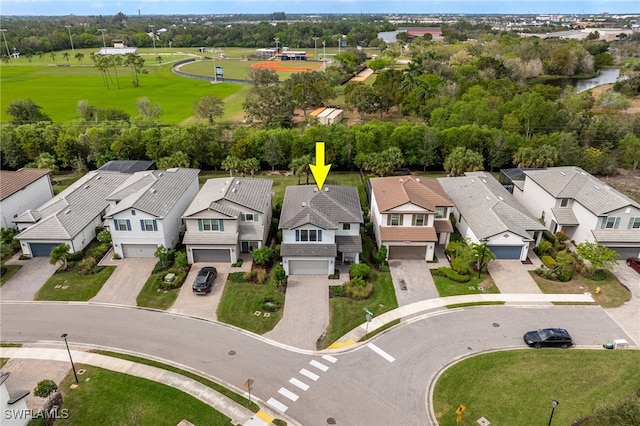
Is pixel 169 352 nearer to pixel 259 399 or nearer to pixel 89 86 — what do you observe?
pixel 259 399

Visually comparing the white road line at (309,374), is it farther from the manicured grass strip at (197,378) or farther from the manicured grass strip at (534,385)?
the manicured grass strip at (534,385)

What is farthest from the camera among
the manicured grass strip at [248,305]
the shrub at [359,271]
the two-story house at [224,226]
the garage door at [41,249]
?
the garage door at [41,249]

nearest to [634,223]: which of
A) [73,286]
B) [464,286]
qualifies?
[464,286]

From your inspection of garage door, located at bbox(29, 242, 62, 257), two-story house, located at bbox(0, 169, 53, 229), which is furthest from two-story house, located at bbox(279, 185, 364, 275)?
two-story house, located at bbox(0, 169, 53, 229)

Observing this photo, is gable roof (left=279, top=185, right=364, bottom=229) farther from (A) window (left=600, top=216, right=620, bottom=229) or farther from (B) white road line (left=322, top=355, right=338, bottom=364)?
(A) window (left=600, top=216, right=620, bottom=229)

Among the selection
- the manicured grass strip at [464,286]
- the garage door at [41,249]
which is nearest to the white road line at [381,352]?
the manicured grass strip at [464,286]

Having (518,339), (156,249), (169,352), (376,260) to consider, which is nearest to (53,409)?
(169,352)
